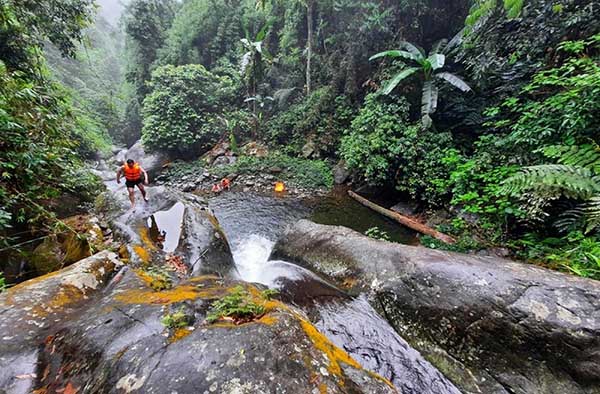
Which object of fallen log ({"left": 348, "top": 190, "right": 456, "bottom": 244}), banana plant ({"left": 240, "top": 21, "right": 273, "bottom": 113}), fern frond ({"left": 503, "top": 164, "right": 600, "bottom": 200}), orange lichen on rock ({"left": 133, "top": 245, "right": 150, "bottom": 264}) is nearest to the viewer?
fern frond ({"left": 503, "top": 164, "right": 600, "bottom": 200})

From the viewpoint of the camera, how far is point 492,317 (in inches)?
108

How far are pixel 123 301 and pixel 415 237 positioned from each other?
19.7 ft

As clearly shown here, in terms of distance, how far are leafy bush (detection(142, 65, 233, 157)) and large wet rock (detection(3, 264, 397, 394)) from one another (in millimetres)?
14697

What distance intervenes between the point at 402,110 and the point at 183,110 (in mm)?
12928

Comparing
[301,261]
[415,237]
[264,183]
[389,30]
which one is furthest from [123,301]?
[389,30]

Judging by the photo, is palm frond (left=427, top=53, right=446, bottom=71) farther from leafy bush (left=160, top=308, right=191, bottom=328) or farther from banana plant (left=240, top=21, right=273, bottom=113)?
leafy bush (left=160, top=308, right=191, bottom=328)

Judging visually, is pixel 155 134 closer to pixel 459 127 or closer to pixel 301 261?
pixel 301 261

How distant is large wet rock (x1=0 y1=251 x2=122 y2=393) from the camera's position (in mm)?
1831

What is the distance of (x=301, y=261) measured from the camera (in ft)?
16.4

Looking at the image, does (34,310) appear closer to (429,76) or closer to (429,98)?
(429,98)

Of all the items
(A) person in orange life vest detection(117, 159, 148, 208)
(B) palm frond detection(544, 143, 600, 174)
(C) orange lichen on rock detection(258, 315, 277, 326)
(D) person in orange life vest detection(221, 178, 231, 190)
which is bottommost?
(C) orange lichen on rock detection(258, 315, 277, 326)

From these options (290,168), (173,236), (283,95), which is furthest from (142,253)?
(283,95)

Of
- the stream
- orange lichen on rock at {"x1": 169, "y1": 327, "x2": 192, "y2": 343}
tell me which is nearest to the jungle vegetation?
the stream

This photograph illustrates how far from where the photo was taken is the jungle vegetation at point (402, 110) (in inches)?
151
